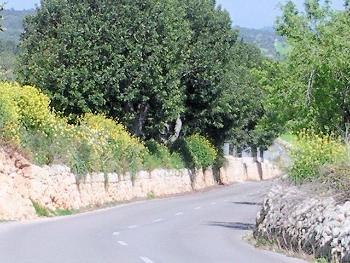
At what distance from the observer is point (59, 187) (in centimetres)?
3322

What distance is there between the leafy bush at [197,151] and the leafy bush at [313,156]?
3481 centimetres

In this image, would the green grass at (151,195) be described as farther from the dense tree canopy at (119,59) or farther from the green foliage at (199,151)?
the green foliage at (199,151)

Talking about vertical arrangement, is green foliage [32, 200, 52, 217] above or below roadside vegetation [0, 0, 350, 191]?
below

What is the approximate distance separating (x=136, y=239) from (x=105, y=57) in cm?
2267

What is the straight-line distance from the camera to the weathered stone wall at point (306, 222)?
53.3 feet

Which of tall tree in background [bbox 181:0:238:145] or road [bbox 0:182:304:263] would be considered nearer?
road [bbox 0:182:304:263]

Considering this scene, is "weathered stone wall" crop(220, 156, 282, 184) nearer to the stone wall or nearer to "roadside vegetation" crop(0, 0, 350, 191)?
"roadside vegetation" crop(0, 0, 350, 191)

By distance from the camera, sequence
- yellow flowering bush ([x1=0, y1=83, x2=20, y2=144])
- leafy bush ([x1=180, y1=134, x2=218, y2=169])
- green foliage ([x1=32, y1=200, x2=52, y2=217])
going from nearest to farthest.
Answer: yellow flowering bush ([x1=0, y1=83, x2=20, y2=144]) < green foliage ([x1=32, y1=200, x2=52, y2=217]) < leafy bush ([x1=180, y1=134, x2=218, y2=169])

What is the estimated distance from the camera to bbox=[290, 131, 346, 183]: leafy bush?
20203 mm

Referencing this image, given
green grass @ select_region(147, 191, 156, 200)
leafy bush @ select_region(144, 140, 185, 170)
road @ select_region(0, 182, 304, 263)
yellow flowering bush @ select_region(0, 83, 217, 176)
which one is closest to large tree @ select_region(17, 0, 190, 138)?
yellow flowering bush @ select_region(0, 83, 217, 176)

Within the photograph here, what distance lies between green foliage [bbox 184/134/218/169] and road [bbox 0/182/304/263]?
74.5 feet

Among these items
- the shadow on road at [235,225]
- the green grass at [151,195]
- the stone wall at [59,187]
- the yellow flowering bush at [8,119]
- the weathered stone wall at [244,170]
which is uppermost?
the yellow flowering bush at [8,119]

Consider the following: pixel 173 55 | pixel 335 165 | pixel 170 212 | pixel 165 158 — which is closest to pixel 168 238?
pixel 335 165

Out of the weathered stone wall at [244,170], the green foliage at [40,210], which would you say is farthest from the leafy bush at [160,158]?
the green foliage at [40,210]
